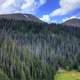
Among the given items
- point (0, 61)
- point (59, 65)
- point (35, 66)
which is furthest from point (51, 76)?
point (59, 65)

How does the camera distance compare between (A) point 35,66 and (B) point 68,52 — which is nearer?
(A) point 35,66

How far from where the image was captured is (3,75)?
7625 centimetres

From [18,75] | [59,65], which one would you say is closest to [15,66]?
[18,75]

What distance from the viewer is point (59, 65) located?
15650cm

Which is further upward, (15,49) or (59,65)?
(15,49)

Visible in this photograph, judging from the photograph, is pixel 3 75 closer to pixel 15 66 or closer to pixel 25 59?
pixel 15 66

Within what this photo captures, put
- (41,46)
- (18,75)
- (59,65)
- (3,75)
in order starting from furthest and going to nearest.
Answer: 1. (41,46)
2. (59,65)
3. (18,75)
4. (3,75)

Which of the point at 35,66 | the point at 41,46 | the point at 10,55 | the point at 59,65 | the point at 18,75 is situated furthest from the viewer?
the point at 41,46

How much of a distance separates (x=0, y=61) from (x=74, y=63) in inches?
3173

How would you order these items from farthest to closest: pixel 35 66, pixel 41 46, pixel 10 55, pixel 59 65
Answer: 1. pixel 41 46
2. pixel 59 65
3. pixel 35 66
4. pixel 10 55

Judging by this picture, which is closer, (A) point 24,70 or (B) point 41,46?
(A) point 24,70

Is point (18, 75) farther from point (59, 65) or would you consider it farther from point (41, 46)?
point (41, 46)

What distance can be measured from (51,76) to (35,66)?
7.05 meters

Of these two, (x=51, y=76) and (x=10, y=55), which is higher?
(x=10, y=55)
